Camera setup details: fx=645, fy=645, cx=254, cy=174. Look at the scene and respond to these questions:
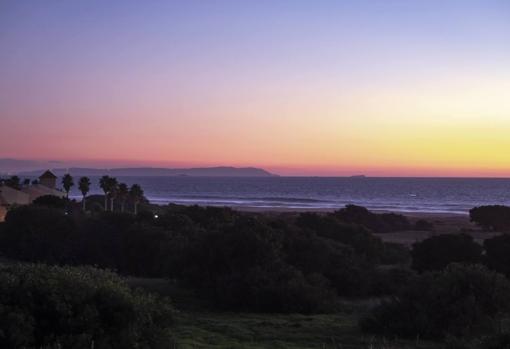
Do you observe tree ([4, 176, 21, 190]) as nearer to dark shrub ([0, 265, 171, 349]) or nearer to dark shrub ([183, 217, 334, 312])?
dark shrub ([183, 217, 334, 312])

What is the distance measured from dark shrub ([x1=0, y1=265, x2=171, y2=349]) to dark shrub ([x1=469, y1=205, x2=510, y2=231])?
2387 inches

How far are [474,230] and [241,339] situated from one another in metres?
55.7

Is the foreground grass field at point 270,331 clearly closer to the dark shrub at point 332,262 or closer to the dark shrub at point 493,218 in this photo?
the dark shrub at point 332,262

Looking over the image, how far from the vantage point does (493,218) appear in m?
67.2

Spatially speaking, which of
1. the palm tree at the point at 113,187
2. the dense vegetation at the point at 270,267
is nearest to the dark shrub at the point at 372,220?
the palm tree at the point at 113,187

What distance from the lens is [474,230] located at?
66.1 metres

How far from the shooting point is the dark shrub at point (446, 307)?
16.6m

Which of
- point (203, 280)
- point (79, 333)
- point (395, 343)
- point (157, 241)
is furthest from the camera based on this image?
point (157, 241)

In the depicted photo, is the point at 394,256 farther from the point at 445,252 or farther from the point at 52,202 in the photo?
the point at 52,202

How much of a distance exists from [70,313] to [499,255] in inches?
928

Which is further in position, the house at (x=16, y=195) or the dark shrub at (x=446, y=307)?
the house at (x=16, y=195)

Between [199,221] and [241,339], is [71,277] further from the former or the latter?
[199,221]

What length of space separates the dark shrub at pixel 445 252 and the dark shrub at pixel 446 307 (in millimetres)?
12354

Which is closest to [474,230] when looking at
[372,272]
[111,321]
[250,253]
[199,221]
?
[199,221]
